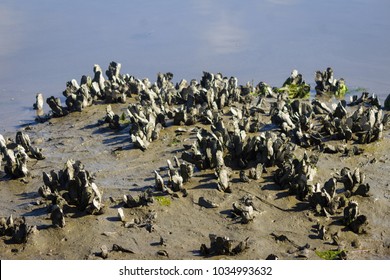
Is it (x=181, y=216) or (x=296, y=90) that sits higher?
(x=296, y=90)

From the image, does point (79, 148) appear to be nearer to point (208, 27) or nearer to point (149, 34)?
point (149, 34)

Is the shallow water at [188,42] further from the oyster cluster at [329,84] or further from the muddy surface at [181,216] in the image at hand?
the muddy surface at [181,216]

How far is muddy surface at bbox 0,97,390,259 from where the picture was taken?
262 inches

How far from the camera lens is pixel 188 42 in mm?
15547

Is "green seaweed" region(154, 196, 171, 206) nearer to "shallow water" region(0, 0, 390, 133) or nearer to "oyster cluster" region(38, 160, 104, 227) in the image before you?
"oyster cluster" region(38, 160, 104, 227)

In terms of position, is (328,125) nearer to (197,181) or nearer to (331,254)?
(197,181)

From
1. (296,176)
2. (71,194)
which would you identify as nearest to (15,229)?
(71,194)

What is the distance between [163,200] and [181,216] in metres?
0.42

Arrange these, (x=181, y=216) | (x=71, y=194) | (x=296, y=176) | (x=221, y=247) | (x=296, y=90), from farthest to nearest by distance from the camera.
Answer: (x=296, y=90) → (x=296, y=176) → (x=71, y=194) → (x=181, y=216) → (x=221, y=247)

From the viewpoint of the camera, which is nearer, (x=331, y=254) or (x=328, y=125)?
(x=331, y=254)

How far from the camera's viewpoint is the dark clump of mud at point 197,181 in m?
6.76

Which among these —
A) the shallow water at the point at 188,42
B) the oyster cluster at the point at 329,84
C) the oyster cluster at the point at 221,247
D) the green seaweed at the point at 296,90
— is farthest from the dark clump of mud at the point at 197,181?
the shallow water at the point at 188,42
